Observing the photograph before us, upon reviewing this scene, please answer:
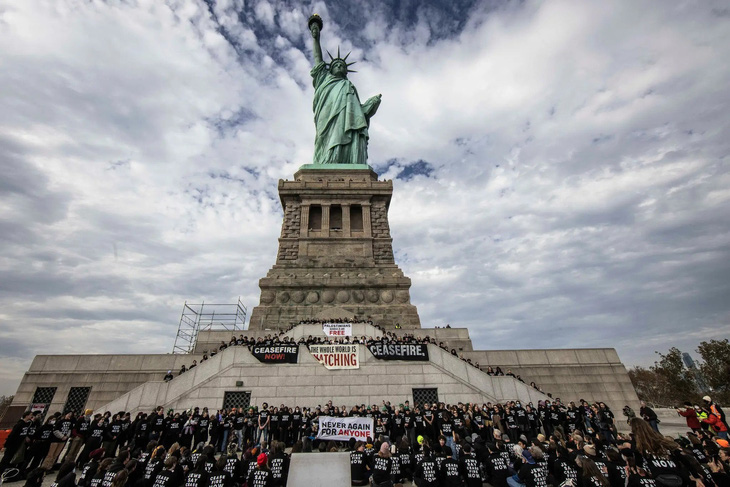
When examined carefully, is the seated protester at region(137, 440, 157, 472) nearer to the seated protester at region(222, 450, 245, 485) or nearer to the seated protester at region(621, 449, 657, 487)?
the seated protester at region(222, 450, 245, 485)

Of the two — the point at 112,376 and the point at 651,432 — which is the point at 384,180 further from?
the point at 651,432

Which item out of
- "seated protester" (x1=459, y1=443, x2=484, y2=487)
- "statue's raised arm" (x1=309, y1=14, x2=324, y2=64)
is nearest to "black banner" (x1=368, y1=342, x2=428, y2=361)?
"seated protester" (x1=459, y1=443, x2=484, y2=487)

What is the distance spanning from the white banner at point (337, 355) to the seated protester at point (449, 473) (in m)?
10.4

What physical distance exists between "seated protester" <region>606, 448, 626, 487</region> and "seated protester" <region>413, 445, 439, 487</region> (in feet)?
10.7

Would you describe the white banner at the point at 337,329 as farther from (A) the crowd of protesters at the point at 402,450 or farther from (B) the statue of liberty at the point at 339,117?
(B) the statue of liberty at the point at 339,117

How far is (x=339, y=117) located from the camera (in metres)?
39.9

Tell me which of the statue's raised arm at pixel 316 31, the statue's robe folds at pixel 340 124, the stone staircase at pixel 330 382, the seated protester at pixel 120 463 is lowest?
the seated protester at pixel 120 463

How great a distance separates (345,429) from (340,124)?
110 feet

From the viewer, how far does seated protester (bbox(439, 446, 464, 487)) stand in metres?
7.49

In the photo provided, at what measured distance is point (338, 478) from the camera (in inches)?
301

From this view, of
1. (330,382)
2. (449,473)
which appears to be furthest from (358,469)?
(330,382)

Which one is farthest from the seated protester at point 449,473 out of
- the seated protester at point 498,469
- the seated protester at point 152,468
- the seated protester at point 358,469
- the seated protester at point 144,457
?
the seated protester at point 144,457

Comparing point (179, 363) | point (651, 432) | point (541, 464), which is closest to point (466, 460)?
point (541, 464)

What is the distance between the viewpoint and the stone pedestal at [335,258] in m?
27.6
